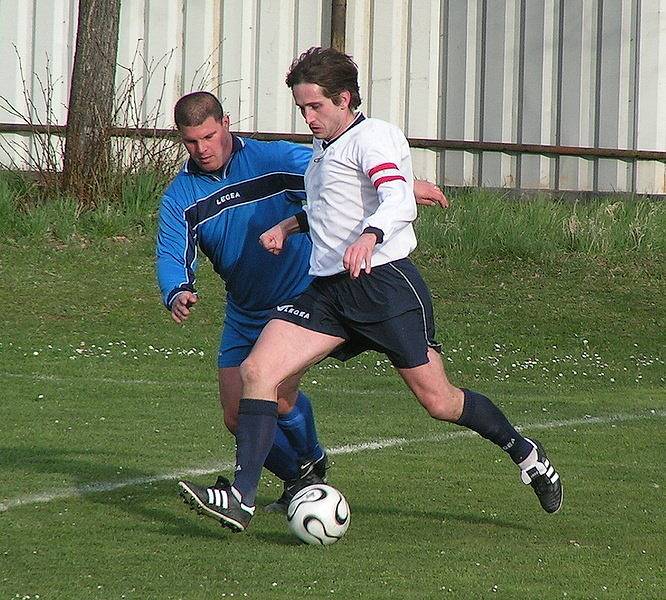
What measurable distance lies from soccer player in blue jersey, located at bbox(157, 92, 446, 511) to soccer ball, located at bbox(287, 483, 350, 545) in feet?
1.66

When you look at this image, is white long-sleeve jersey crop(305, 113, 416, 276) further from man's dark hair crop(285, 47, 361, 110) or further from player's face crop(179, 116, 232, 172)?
player's face crop(179, 116, 232, 172)

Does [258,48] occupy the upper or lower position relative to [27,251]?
upper

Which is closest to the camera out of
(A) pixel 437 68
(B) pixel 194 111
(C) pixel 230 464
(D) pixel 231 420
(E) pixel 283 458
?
(B) pixel 194 111

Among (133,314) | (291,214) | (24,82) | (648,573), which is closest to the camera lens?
(648,573)

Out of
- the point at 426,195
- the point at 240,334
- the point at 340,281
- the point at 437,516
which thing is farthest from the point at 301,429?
the point at 426,195

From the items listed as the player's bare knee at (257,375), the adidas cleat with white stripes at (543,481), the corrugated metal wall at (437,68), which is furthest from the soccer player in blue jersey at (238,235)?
the corrugated metal wall at (437,68)

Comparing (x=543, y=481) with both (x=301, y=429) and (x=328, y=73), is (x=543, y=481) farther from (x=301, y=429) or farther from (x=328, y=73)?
(x=328, y=73)

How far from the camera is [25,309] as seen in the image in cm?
1398

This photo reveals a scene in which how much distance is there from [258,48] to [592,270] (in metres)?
5.78

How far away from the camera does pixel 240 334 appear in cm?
664

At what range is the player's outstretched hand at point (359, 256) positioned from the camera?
551 cm

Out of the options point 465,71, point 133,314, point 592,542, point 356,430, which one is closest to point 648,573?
point 592,542

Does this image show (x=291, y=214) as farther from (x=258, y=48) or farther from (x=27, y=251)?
(x=258, y=48)

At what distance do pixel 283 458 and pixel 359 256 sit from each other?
61.6 inches
